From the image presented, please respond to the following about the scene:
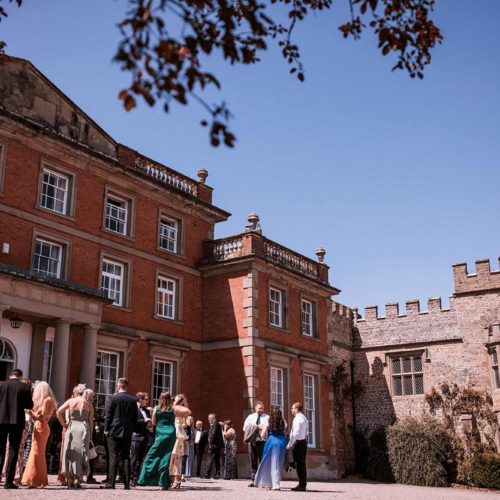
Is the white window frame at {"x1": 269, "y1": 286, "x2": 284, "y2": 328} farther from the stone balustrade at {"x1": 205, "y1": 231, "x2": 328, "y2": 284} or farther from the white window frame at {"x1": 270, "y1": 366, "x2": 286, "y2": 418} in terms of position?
the white window frame at {"x1": 270, "y1": 366, "x2": 286, "y2": 418}

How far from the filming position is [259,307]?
23.2 metres

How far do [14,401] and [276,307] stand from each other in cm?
1474

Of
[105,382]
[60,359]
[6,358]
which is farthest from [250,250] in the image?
[6,358]

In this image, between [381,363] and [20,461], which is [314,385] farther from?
[20,461]

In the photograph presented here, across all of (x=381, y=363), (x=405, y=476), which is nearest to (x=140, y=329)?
(x=405, y=476)

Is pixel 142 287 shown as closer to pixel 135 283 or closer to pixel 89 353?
pixel 135 283

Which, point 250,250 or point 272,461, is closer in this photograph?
point 272,461

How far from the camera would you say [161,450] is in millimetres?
12070

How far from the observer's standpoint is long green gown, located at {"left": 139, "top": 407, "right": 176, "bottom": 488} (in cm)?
1205

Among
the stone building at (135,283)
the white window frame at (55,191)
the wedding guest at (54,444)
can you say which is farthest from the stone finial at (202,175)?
the wedding guest at (54,444)

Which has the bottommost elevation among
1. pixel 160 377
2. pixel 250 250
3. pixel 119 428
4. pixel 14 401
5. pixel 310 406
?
pixel 119 428

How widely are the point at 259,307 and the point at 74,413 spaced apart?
11.9 meters

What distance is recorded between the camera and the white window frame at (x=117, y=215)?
2091cm

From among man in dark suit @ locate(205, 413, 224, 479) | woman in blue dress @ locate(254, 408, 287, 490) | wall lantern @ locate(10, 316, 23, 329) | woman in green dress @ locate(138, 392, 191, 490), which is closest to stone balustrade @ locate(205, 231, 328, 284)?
man in dark suit @ locate(205, 413, 224, 479)
